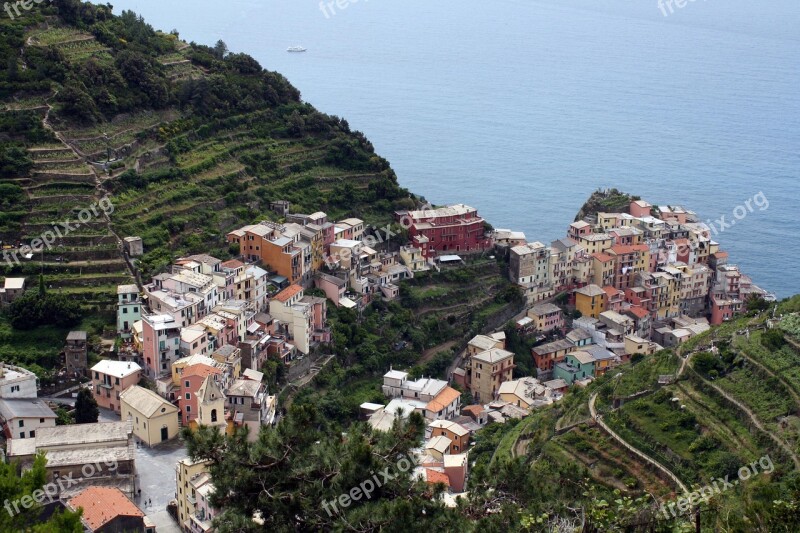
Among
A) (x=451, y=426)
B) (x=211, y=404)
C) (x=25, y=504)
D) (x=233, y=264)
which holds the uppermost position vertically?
(x=25, y=504)

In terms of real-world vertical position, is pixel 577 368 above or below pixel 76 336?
below

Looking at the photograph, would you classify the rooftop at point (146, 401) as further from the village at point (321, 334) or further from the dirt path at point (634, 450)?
the dirt path at point (634, 450)

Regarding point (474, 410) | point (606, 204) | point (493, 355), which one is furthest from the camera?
point (606, 204)

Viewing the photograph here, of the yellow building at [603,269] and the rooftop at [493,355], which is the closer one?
the rooftop at [493,355]

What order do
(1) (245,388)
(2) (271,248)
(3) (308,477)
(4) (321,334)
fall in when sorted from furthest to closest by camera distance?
1. (2) (271,248)
2. (4) (321,334)
3. (1) (245,388)
4. (3) (308,477)

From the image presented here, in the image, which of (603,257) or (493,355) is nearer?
(493,355)

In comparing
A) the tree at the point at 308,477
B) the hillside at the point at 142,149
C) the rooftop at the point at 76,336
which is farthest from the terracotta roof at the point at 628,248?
the tree at the point at 308,477

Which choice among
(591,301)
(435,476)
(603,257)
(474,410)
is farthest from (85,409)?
(603,257)

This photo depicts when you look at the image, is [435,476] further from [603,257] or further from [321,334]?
[603,257]
